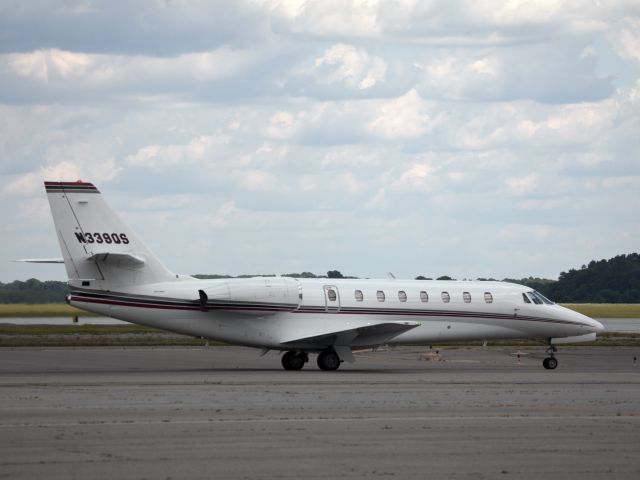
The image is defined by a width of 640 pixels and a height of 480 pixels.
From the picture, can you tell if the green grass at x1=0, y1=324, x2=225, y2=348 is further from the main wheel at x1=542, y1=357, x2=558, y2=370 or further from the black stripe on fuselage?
the main wheel at x1=542, y1=357, x2=558, y2=370

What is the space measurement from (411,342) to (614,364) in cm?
807

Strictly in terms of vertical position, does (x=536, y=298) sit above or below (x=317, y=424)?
above

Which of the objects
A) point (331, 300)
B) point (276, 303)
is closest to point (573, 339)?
point (331, 300)

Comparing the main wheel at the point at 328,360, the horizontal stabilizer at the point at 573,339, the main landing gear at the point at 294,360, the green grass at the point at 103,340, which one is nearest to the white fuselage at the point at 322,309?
the main wheel at the point at 328,360

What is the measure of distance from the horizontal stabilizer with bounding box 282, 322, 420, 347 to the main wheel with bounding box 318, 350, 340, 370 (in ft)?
1.01

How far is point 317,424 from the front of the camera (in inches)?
734

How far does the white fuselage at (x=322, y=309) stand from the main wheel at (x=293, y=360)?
3.30 feet

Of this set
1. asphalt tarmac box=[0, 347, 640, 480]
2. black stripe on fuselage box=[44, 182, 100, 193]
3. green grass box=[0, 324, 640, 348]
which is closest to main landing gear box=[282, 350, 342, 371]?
asphalt tarmac box=[0, 347, 640, 480]

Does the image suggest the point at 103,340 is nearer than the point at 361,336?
No

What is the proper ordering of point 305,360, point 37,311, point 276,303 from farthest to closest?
point 37,311 < point 305,360 < point 276,303

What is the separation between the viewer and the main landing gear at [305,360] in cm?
3484

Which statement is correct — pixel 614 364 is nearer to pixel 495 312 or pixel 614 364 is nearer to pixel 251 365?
pixel 495 312

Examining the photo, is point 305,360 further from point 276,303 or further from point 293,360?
point 276,303

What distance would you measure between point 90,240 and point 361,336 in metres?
8.94
